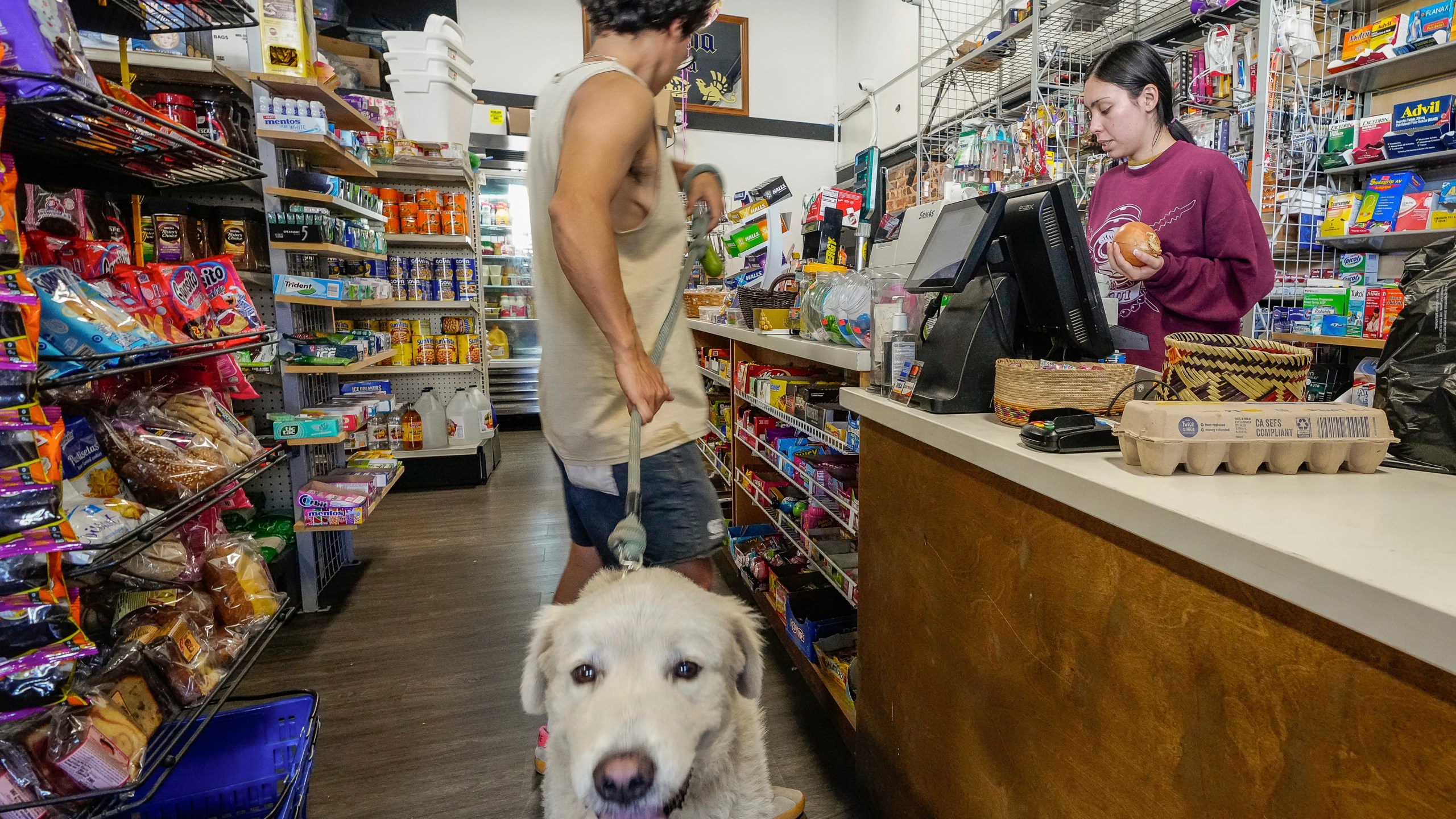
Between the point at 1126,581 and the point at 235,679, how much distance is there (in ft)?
6.09

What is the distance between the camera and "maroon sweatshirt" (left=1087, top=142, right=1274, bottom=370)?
196cm

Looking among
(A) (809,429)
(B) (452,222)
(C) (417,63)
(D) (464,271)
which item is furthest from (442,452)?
(A) (809,429)

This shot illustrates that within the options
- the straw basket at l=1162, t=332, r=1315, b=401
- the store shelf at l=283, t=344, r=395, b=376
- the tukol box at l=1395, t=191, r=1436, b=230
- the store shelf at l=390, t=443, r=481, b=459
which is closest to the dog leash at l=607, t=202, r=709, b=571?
the straw basket at l=1162, t=332, r=1315, b=401

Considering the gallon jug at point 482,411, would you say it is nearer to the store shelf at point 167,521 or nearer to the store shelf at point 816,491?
the store shelf at point 816,491

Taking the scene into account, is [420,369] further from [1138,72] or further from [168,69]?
[1138,72]

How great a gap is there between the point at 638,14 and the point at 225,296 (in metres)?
1.39

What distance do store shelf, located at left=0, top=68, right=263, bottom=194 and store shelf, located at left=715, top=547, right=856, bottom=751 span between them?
2.09 m

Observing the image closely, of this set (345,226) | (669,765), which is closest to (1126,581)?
(669,765)

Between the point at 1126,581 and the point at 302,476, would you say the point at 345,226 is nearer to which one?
the point at 302,476

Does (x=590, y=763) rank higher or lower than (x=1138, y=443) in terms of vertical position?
lower

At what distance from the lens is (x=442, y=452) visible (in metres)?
4.89

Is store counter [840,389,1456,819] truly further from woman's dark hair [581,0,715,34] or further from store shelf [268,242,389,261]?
store shelf [268,242,389,261]

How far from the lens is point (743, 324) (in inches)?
119

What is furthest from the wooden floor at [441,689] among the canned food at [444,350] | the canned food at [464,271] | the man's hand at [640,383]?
the canned food at [464,271]
